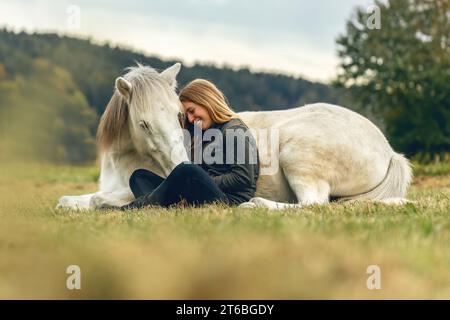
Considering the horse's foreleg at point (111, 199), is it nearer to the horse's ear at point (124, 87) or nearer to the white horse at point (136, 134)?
the white horse at point (136, 134)

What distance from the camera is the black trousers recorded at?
5637 mm

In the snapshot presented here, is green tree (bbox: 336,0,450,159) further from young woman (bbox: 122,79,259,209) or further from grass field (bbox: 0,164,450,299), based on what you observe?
grass field (bbox: 0,164,450,299)

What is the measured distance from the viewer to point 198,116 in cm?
634

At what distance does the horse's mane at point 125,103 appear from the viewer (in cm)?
602

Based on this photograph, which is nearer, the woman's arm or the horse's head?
the horse's head

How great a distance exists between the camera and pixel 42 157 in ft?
15.2

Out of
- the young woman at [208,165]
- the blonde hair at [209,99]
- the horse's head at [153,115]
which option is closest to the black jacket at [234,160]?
the young woman at [208,165]

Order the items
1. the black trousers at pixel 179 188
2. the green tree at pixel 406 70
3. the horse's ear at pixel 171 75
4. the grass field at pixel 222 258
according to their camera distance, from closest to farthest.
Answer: the grass field at pixel 222 258
the black trousers at pixel 179 188
the horse's ear at pixel 171 75
the green tree at pixel 406 70

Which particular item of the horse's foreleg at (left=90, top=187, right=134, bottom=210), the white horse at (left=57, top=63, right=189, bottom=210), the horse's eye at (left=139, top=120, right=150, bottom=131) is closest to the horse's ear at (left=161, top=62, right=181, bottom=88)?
the white horse at (left=57, top=63, right=189, bottom=210)

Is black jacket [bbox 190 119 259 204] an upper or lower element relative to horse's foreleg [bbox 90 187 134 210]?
upper

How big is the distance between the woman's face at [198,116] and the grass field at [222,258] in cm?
231
